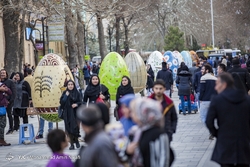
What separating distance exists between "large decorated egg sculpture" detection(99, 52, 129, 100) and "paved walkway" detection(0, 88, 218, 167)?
138 inches

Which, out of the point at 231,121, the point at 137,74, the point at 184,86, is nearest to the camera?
the point at 231,121

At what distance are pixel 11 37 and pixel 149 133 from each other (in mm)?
23826

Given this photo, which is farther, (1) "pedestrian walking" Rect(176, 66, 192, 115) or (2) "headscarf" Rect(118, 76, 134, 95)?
(1) "pedestrian walking" Rect(176, 66, 192, 115)

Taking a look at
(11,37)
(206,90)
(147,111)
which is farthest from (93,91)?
(11,37)

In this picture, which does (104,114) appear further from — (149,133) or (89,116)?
(89,116)

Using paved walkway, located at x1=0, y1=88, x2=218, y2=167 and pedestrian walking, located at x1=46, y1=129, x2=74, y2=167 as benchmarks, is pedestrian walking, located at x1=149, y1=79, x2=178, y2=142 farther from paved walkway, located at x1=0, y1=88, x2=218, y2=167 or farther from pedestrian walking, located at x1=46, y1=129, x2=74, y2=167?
paved walkway, located at x1=0, y1=88, x2=218, y2=167

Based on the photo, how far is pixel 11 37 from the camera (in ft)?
96.1

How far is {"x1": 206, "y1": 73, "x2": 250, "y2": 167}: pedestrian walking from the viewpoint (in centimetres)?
829

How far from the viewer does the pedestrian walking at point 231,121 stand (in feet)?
27.2

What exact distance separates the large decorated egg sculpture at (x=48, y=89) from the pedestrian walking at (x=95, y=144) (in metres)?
10.5

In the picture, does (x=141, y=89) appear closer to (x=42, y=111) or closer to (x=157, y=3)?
(x=42, y=111)

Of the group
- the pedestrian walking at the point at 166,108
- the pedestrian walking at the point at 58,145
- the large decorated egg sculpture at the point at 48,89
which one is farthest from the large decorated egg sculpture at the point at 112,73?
the pedestrian walking at the point at 58,145

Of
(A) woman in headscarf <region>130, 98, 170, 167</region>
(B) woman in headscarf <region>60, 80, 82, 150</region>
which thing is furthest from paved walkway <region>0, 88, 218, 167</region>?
(A) woman in headscarf <region>130, 98, 170, 167</region>

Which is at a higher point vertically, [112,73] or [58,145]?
[112,73]
